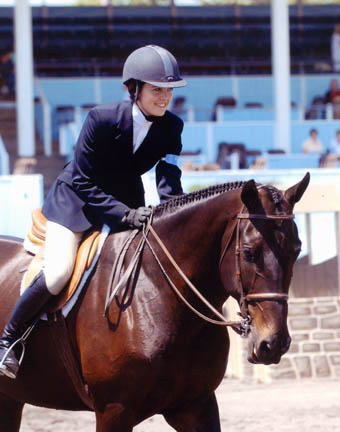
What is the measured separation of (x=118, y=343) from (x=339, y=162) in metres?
12.4

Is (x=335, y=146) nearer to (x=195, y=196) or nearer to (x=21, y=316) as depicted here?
(x=195, y=196)

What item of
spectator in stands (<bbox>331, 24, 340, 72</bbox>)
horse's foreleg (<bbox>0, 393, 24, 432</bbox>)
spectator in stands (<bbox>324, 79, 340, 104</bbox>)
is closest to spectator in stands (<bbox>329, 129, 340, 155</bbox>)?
spectator in stands (<bbox>324, 79, 340, 104</bbox>)

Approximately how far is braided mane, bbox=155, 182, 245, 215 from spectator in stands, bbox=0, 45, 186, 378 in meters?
0.09

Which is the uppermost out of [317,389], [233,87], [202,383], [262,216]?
[233,87]

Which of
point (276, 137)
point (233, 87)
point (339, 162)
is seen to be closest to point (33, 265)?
point (339, 162)

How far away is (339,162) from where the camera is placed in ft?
53.8

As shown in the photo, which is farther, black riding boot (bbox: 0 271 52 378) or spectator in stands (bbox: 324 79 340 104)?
spectator in stands (bbox: 324 79 340 104)

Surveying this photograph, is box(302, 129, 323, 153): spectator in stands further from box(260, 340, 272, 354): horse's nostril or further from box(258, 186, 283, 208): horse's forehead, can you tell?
box(260, 340, 272, 354): horse's nostril

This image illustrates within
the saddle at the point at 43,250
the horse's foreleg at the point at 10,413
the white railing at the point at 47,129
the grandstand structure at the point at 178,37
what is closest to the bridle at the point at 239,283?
the saddle at the point at 43,250

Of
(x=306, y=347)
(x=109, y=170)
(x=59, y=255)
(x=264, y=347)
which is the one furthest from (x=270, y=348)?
(x=306, y=347)

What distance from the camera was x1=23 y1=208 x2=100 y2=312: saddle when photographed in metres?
4.74

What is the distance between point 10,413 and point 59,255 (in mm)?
1346

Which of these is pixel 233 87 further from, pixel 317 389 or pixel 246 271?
pixel 246 271

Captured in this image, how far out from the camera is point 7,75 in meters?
23.1
